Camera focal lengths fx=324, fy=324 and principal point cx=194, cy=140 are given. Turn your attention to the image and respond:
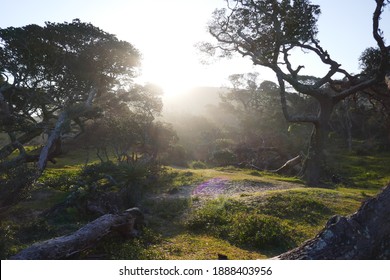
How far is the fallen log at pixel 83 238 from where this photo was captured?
23.0ft

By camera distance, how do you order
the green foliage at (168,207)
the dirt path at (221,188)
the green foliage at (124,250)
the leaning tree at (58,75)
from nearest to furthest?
the green foliage at (124,250), the green foliage at (168,207), the dirt path at (221,188), the leaning tree at (58,75)

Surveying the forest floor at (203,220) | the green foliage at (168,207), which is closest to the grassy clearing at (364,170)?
the forest floor at (203,220)

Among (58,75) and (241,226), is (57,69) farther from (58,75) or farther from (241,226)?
(241,226)

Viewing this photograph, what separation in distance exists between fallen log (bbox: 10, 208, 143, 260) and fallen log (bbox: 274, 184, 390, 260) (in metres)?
5.12

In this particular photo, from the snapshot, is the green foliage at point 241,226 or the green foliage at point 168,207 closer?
the green foliage at point 241,226

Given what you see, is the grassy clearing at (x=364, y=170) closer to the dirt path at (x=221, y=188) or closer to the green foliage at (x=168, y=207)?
the dirt path at (x=221, y=188)

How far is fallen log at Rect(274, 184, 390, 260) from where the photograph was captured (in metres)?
4.98

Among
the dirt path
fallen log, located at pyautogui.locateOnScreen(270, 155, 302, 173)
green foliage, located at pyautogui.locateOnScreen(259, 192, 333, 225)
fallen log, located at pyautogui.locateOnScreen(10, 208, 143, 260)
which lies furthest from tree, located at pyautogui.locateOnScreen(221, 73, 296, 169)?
fallen log, located at pyautogui.locateOnScreen(10, 208, 143, 260)

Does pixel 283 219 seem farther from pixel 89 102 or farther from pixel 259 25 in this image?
pixel 89 102

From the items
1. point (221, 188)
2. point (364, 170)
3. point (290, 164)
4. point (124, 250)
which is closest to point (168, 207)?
point (221, 188)

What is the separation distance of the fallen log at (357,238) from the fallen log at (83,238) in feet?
16.8

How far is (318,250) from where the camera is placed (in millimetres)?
5031

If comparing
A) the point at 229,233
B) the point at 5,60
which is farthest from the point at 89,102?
the point at 229,233

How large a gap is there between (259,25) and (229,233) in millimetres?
14792
